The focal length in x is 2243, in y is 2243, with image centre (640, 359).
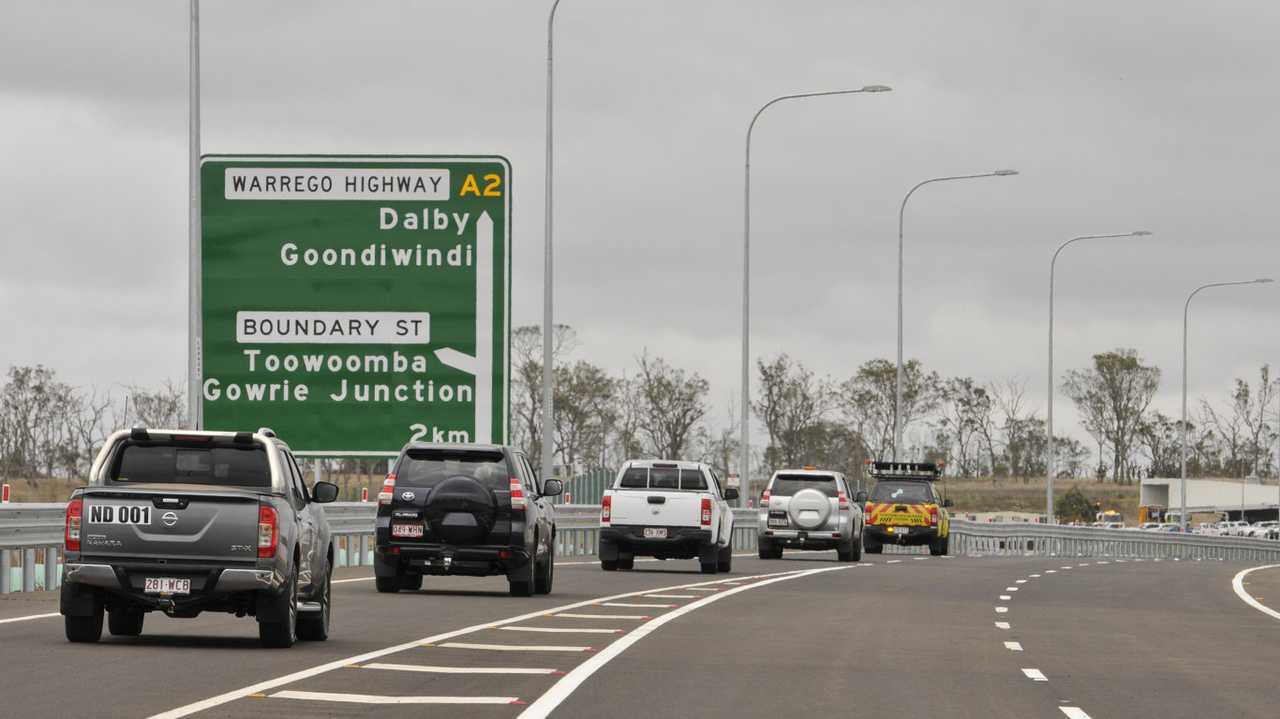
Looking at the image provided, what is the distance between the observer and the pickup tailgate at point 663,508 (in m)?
35.2

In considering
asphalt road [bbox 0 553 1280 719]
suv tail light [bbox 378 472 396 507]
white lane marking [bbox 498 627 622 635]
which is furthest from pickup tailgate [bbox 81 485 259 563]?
suv tail light [bbox 378 472 396 507]

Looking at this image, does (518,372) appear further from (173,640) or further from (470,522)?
(173,640)

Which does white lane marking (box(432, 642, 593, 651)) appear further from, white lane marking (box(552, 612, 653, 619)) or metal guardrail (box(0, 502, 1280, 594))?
metal guardrail (box(0, 502, 1280, 594))

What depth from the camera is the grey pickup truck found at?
16.9 meters

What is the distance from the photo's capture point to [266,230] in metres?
34.0

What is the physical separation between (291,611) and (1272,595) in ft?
69.8

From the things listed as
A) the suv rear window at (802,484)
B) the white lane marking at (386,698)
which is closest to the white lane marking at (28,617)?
the white lane marking at (386,698)

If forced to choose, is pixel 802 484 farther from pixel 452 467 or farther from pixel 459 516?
pixel 459 516

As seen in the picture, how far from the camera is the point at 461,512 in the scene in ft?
85.8

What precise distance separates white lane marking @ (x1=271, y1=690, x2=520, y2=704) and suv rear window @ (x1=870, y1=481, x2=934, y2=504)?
41081 millimetres

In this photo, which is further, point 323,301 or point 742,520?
point 742,520

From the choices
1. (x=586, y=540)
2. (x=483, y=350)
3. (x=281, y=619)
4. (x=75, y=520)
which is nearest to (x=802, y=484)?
(x=586, y=540)

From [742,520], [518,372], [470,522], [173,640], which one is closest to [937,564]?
[742,520]

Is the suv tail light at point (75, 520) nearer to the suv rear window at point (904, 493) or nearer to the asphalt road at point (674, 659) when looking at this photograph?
the asphalt road at point (674, 659)
